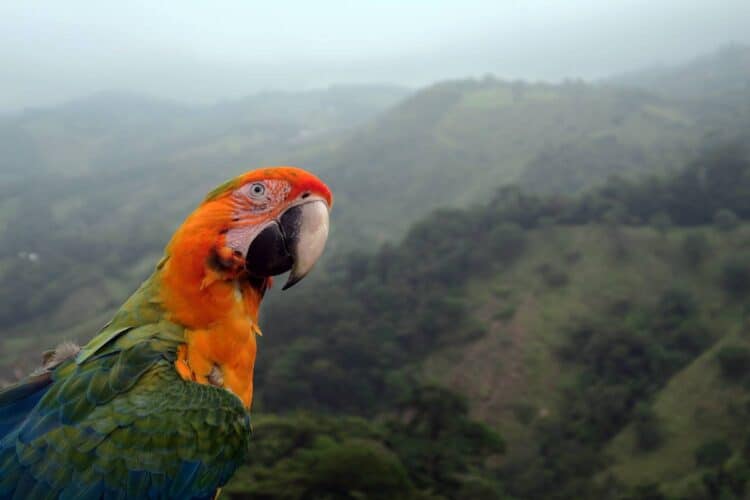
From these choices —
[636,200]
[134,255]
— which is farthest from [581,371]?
[134,255]

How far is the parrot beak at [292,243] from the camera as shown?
3.00 meters

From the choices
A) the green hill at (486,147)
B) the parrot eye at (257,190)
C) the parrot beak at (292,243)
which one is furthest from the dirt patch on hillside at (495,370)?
the green hill at (486,147)

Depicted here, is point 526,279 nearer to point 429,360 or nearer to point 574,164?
point 429,360

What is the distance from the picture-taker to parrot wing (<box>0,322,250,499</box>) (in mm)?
2508

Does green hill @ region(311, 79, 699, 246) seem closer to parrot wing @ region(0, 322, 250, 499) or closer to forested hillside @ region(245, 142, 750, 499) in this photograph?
forested hillside @ region(245, 142, 750, 499)

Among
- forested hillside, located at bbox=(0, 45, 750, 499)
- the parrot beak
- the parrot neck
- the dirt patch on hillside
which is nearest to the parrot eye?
the parrot beak

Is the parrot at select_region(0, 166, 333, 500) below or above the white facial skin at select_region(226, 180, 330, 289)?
below

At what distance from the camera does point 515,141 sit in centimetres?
9088

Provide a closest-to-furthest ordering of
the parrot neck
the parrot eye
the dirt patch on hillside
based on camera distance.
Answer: the parrot neck → the parrot eye → the dirt patch on hillside

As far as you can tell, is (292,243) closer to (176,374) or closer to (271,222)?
(271,222)

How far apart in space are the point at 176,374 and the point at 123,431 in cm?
33

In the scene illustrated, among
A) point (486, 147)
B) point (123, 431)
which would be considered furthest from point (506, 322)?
point (486, 147)

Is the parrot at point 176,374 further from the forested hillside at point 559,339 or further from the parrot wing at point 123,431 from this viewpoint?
the forested hillside at point 559,339

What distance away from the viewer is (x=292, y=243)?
307cm
